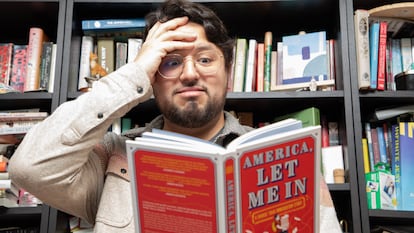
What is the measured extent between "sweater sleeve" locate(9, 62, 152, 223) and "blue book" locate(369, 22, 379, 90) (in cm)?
86

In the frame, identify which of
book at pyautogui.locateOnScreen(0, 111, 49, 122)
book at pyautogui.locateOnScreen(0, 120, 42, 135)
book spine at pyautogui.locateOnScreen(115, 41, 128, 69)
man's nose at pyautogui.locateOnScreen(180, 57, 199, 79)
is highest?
book spine at pyautogui.locateOnScreen(115, 41, 128, 69)

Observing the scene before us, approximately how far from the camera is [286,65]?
1.52 metres

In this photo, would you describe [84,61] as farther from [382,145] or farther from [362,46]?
[382,145]

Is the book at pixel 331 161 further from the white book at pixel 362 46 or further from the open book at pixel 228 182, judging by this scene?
the open book at pixel 228 182

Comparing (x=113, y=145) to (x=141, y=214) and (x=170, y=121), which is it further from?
(x=141, y=214)

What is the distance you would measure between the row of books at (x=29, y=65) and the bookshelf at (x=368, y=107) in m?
1.08

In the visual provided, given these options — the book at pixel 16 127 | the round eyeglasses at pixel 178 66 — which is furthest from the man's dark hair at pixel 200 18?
the book at pixel 16 127

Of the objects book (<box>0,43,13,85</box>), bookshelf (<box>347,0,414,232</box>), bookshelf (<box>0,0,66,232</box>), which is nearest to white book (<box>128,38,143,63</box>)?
bookshelf (<box>0,0,66,232</box>)

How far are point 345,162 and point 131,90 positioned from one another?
2.77ft

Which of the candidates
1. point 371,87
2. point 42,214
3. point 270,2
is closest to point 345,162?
point 371,87

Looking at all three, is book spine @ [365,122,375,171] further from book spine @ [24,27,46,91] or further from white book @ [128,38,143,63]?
book spine @ [24,27,46,91]

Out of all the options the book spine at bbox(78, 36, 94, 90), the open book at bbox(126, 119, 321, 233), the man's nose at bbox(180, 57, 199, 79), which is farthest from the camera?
the book spine at bbox(78, 36, 94, 90)

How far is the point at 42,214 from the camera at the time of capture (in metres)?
1.32

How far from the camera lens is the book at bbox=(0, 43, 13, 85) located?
1.53 metres
